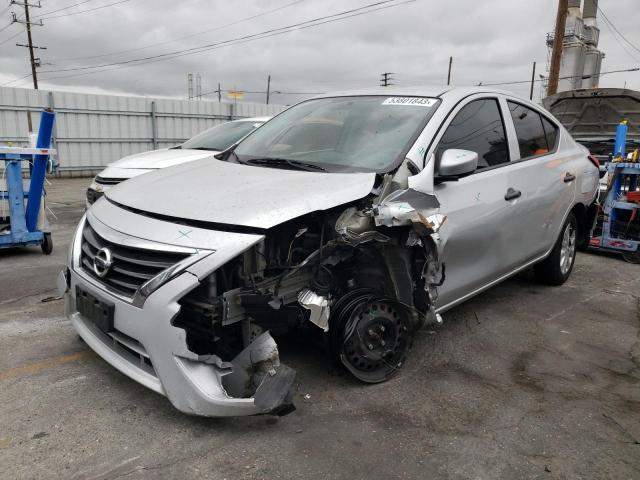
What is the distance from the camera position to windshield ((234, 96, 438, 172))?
10.7 ft

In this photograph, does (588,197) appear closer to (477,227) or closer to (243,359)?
(477,227)

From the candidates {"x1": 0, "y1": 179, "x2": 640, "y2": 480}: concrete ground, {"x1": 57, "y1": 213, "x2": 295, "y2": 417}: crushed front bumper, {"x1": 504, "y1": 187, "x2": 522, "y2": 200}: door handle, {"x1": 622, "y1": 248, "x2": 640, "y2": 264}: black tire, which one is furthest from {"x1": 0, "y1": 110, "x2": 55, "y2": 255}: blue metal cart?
{"x1": 622, "y1": 248, "x2": 640, "y2": 264}: black tire

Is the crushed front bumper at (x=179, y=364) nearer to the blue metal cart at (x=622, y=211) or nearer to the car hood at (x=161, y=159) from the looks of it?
the car hood at (x=161, y=159)

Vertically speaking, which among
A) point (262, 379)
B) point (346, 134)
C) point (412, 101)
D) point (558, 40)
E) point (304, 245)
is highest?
point (558, 40)

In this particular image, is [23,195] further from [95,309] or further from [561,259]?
[561,259]

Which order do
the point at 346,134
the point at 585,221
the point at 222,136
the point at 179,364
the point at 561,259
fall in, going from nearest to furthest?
the point at 179,364 → the point at 346,134 → the point at 561,259 → the point at 585,221 → the point at 222,136

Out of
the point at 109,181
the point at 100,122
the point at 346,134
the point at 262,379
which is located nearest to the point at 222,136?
the point at 109,181

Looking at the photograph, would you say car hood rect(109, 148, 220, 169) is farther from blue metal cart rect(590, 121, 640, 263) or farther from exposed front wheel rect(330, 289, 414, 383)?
blue metal cart rect(590, 121, 640, 263)

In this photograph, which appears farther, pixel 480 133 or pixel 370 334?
pixel 480 133

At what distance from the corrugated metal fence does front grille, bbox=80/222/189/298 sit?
46.7ft

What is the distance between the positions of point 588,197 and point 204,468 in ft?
14.6

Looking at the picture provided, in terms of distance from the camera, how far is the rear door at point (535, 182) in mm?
3982

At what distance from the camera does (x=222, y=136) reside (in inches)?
314

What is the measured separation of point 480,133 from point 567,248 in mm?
2065
